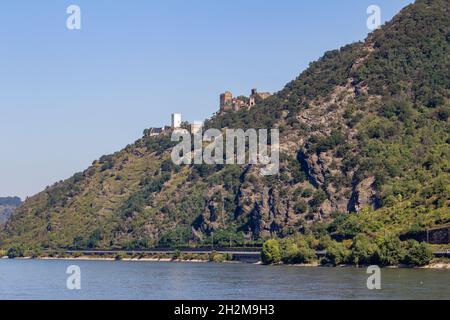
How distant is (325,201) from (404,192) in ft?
82.3

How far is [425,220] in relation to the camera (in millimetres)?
139625

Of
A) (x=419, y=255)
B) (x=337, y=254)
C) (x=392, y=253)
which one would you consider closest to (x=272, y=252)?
(x=337, y=254)

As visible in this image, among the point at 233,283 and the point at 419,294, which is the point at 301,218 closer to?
the point at 233,283

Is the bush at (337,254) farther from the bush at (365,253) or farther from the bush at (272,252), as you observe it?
the bush at (272,252)

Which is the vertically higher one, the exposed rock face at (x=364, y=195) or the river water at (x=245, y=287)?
the exposed rock face at (x=364, y=195)

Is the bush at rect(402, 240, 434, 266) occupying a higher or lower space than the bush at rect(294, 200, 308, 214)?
lower

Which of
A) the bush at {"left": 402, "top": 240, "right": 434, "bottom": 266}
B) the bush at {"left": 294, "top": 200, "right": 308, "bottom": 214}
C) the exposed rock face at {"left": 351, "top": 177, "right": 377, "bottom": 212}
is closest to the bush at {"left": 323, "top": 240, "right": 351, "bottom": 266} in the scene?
the bush at {"left": 402, "top": 240, "right": 434, "bottom": 266}

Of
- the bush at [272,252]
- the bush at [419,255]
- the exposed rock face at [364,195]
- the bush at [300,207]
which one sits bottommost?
the bush at [272,252]

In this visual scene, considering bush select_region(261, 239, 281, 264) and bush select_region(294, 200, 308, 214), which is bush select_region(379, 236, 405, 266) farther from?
bush select_region(294, 200, 308, 214)

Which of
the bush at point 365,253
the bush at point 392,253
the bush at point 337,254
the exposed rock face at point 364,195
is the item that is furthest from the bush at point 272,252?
the bush at point 392,253

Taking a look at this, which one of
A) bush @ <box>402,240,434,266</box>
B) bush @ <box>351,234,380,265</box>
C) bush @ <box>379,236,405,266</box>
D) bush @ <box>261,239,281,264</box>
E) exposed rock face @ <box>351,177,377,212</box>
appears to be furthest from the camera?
exposed rock face @ <box>351,177,377,212</box>

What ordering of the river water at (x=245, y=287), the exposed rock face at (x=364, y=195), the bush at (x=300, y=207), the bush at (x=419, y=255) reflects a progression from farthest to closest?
the bush at (x=300, y=207), the exposed rock face at (x=364, y=195), the bush at (x=419, y=255), the river water at (x=245, y=287)

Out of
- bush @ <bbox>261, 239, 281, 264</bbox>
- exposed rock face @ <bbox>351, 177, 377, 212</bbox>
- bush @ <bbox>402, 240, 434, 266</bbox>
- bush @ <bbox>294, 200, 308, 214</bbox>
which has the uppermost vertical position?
exposed rock face @ <bbox>351, 177, 377, 212</bbox>

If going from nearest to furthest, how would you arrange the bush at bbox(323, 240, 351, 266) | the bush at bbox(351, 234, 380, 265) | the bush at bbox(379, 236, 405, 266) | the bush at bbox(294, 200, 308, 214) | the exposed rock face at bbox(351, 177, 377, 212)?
1. the bush at bbox(379, 236, 405, 266)
2. the bush at bbox(351, 234, 380, 265)
3. the bush at bbox(323, 240, 351, 266)
4. the exposed rock face at bbox(351, 177, 377, 212)
5. the bush at bbox(294, 200, 308, 214)
